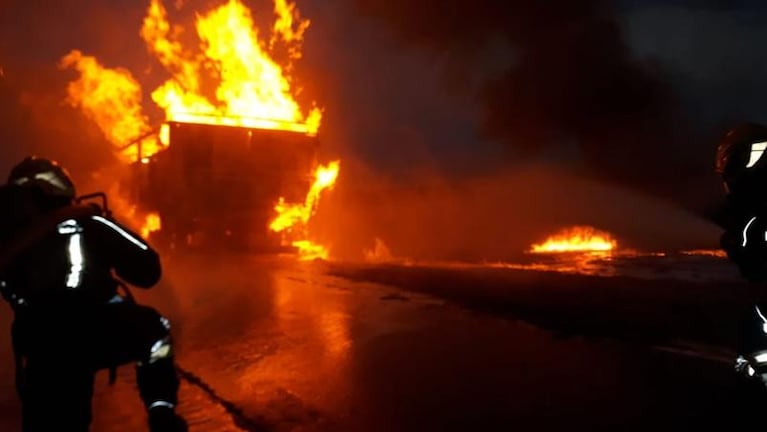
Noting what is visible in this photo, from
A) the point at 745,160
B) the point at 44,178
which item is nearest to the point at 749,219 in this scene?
the point at 745,160

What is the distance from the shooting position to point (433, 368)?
17.8ft

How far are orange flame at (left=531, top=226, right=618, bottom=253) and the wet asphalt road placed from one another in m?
16.4

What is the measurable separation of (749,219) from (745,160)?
252mm

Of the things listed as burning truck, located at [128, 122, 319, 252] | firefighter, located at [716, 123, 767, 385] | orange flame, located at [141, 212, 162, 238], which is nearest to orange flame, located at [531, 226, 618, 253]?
burning truck, located at [128, 122, 319, 252]

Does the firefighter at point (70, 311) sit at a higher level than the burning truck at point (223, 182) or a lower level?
lower

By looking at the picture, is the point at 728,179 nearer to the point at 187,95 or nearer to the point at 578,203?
the point at 187,95

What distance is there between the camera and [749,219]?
269cm

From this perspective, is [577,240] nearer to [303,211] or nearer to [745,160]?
[303,211]

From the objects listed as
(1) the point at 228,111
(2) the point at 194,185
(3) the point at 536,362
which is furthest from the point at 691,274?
(1) the point at 228,111

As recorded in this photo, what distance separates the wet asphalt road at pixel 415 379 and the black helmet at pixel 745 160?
1785 millimetres

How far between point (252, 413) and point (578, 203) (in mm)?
21619

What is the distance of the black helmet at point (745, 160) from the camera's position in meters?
2.65

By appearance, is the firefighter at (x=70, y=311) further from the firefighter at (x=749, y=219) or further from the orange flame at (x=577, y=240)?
the orange flame at (x=577, y=240)

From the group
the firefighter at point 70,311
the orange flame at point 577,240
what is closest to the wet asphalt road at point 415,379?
the firefighter at point 70,311
